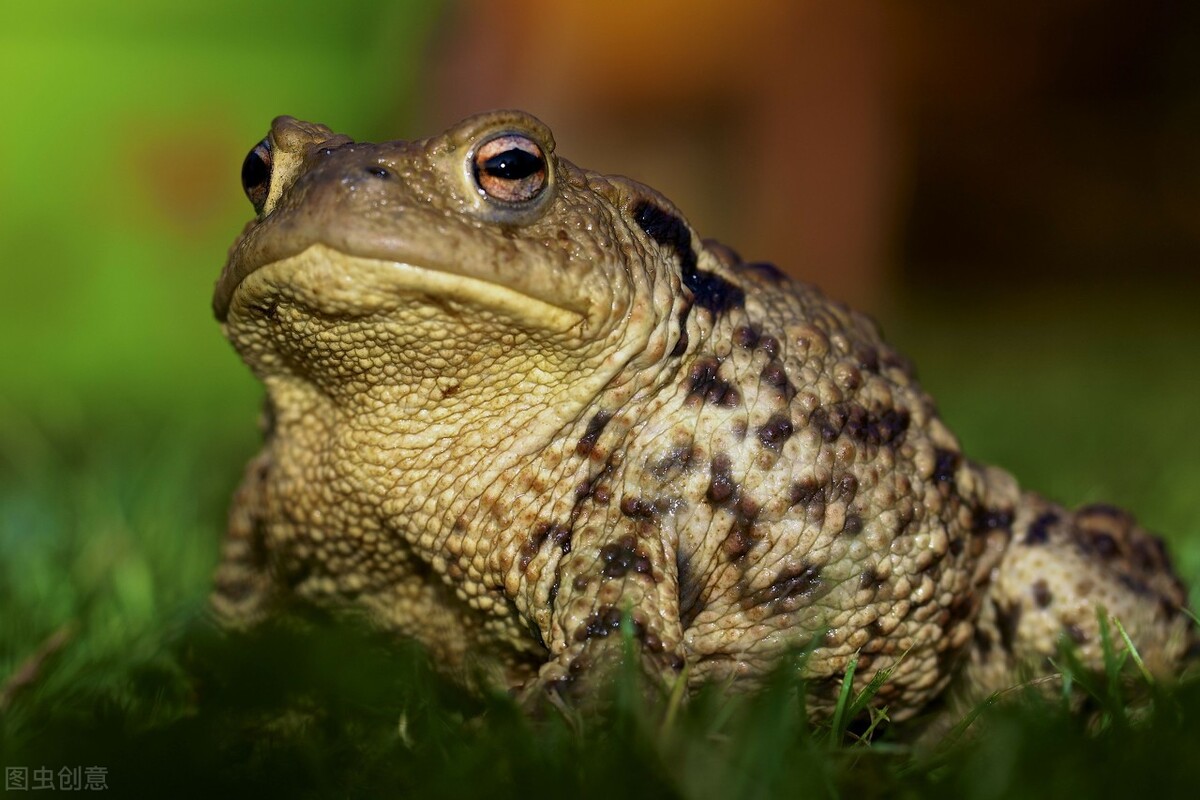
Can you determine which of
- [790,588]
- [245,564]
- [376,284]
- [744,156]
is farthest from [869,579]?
[744,156]

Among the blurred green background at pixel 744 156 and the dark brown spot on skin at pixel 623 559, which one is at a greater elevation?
the blurred green background at pixel 744 156

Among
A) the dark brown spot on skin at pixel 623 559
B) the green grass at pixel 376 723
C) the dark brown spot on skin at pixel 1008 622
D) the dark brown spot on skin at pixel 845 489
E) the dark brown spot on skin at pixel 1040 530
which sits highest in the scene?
the dark brown spot on skin at pixel 1040 530

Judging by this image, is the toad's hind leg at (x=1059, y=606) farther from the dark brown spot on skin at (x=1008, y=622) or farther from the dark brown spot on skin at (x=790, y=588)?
the dark brown spot on skin at (x=790, y=588)

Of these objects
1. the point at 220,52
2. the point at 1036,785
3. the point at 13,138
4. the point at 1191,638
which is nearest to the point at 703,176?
the point at 220,52

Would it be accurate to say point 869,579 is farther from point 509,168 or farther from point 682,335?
point 509,168

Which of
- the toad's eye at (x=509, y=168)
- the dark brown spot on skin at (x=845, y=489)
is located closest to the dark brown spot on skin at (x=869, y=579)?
the dark brown spot on skin at (x=845, y=489)

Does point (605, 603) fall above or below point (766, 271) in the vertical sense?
below
